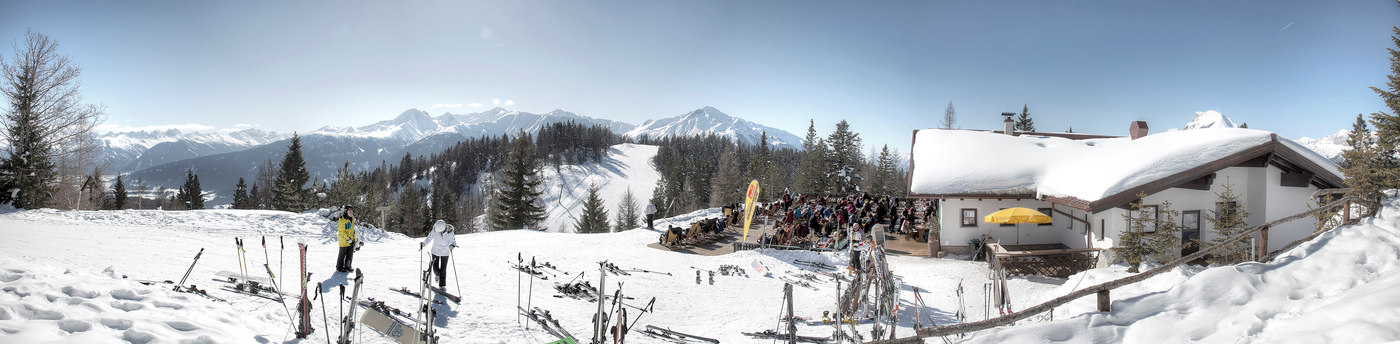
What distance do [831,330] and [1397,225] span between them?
7.64 m

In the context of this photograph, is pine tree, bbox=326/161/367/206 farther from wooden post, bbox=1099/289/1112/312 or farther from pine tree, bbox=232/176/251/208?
wooden post, bbox=1099/289/1112/312

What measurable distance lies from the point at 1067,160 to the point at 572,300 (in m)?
17.3

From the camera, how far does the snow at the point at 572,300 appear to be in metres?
4.74

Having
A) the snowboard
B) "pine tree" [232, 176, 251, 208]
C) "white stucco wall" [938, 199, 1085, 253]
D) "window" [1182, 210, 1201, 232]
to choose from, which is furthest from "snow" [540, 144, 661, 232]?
the snowboard

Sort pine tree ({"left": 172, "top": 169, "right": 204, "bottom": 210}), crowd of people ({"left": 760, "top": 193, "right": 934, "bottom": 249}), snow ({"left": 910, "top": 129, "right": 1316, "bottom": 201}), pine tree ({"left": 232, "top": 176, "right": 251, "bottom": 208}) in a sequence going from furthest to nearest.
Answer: pine tree ({"left": 232, "top": 176, "right": 251, "bottom": 208}), pine tree ({"left": 172, "top": 169, "right": 204, "bottom": 210}), crowd of people ({"left": 760, "top": 193, "right": 934, "bottom": 249}), snow ({"left": 910, "top": 129, "right": 1316, "bottom": 201})

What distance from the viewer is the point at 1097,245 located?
14398 millimetres

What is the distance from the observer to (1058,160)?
17.8 m

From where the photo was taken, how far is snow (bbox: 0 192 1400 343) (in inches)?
187

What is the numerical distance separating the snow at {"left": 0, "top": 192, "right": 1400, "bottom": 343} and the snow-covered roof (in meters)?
2.88

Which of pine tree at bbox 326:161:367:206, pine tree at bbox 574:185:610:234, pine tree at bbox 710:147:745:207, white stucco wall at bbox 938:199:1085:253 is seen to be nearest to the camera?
white stucco wall at bbox 938:199:1085:253

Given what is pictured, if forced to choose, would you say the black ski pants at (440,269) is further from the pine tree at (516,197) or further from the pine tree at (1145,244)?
the pine tree at (516,197)

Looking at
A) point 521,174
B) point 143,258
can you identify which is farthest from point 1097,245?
point 521,174

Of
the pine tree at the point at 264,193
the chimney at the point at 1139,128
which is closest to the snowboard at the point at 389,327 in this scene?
the chimney at the point at 1139,128

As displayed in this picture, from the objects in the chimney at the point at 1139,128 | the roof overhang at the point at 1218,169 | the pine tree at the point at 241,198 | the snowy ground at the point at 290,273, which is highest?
the chimney at the point at 1139,128
